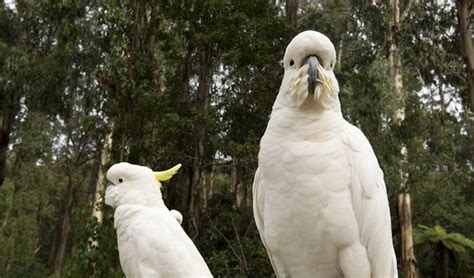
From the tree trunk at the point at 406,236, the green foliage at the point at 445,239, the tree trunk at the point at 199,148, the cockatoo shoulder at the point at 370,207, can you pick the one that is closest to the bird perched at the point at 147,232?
the cockatoo shoulder at the point at 370,207

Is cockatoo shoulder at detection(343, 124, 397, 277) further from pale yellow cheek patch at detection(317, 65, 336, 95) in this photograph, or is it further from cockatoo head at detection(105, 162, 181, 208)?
cockatoo head at detection(105, 162, 181, 208)

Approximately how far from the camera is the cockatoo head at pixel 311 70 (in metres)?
1.53

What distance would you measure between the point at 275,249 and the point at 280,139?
0.34 metres

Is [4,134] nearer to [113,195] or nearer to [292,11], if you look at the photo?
[292,11]

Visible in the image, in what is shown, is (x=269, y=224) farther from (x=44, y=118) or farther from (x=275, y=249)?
(x=44, y=118)

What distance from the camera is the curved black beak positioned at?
150cm

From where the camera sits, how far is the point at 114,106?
623 centimetres

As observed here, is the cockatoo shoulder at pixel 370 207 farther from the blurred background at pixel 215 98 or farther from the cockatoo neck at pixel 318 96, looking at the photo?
the blurred background at pixel 215 98

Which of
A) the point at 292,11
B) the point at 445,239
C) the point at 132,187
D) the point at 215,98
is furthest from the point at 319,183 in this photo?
the point at 445,239

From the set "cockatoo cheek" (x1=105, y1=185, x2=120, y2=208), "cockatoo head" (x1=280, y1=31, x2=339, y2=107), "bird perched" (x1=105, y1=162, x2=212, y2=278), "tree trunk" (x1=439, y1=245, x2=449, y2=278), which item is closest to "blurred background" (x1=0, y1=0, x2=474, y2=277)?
"tree trunk" (x1=439, y1=245, x2=449, y2=278)

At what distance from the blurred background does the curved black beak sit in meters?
4.10

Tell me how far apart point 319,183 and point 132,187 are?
1.85 metres

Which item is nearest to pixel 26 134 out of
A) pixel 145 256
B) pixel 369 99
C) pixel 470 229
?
pixel 369 99

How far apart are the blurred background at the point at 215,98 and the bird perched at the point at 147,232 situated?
2215mm
